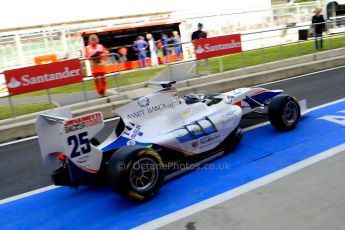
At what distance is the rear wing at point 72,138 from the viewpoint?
15.1ft

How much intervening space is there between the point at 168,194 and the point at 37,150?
3.67m

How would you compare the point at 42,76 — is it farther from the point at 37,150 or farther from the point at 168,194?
the point at 168,194

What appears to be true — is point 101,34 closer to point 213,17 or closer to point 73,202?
point 213,17

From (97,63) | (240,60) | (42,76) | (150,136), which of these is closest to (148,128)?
(150,136)

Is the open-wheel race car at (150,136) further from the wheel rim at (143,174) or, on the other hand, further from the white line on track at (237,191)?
the white line on track at (237,191)

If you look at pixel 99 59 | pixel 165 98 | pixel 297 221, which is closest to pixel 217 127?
pixel 165 98

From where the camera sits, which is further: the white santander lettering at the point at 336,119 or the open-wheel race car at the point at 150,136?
the white santander lettering at the point at 336,119

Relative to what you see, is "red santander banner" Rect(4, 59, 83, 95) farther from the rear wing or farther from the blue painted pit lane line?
the rear wing

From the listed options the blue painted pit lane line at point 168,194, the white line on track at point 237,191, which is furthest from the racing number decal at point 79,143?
the white line on track at point 237,191

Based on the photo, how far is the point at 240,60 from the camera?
13773mm

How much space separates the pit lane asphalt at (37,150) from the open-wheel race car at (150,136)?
1206mm

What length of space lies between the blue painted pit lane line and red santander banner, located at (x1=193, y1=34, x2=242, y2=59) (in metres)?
5.88

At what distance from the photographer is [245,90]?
6812mm

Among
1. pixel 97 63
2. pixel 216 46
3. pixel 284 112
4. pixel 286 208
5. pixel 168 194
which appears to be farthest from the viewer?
pixel 216 46
